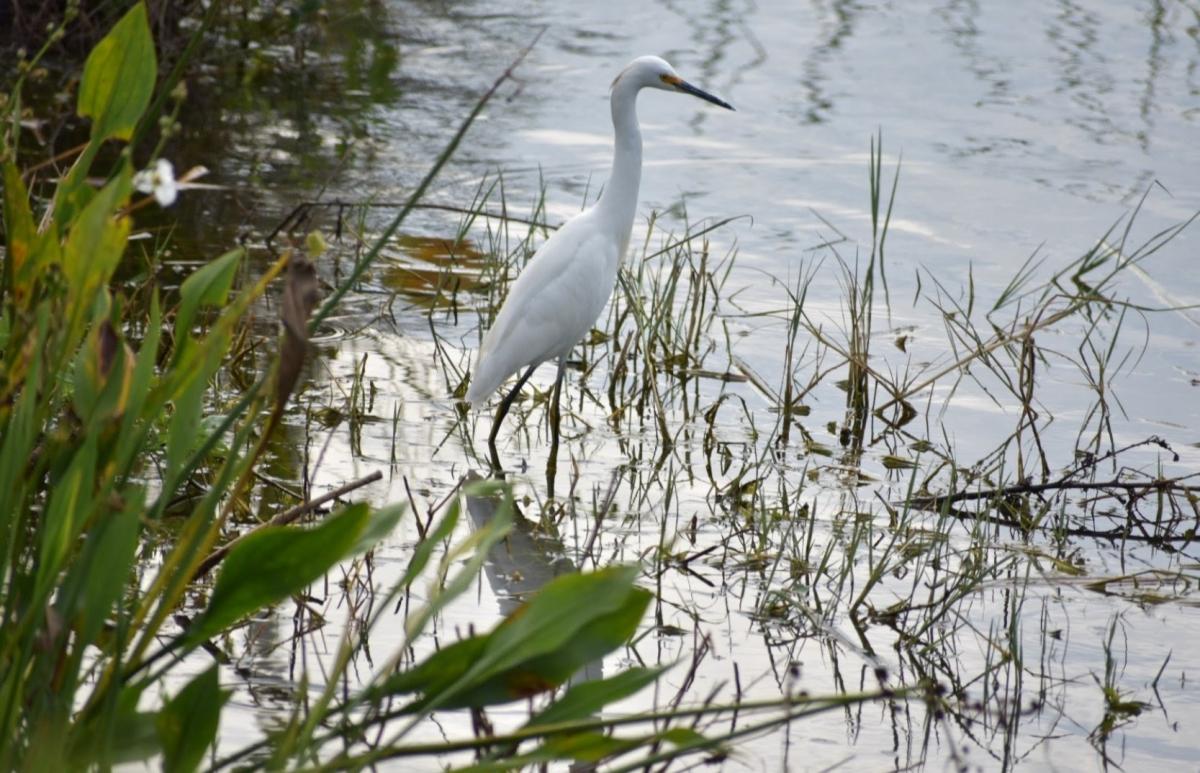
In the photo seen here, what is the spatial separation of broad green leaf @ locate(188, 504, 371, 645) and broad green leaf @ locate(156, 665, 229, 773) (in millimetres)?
78

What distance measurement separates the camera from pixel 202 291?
152 cm

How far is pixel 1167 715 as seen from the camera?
2.36 meters

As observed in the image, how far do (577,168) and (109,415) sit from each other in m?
4.71

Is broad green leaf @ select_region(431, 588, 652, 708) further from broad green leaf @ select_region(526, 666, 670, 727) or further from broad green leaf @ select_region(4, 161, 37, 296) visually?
broad green leaf @ select_region(4, 161, 37, 296)

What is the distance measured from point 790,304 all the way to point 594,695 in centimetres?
340

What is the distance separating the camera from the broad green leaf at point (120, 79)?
1490 mm

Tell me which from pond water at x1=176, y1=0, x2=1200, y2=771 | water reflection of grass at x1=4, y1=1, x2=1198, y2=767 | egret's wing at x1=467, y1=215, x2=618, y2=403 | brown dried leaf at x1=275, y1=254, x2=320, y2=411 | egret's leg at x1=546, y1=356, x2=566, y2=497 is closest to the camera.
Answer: brown dried leaf at x1=275, y1=254, x2=320, y2=411

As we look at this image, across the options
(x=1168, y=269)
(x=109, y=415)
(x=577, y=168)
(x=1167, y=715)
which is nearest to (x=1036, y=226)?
(x=1168, y=269)

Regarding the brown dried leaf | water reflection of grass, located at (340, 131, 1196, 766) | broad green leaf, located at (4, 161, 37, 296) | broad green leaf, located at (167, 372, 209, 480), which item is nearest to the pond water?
water reflection of grass, located at (340, 131, 1196, 766)

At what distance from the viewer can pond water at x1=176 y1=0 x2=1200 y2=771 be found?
96.4 inches

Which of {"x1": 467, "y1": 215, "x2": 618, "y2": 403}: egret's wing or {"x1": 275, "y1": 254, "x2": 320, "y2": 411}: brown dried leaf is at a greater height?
{"x1": 275, "y1": 254, "x2": 320, "y2": 411}: brown dried leaf

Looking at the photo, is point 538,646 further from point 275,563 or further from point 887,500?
point 887,500

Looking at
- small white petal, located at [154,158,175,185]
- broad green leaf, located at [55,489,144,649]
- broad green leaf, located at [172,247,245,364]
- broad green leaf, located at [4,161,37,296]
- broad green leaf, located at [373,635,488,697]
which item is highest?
small white petal, located at [154,158,175,185]

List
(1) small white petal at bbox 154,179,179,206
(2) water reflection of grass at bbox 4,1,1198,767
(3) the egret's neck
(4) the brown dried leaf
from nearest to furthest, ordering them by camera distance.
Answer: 1. (4) the brown dried leaf
2. (1) small white petal at bbox 154,179,179,206
3. (2) water reflection of grass at bbox 4,1,1198,767
4. (3) the egret's neck
